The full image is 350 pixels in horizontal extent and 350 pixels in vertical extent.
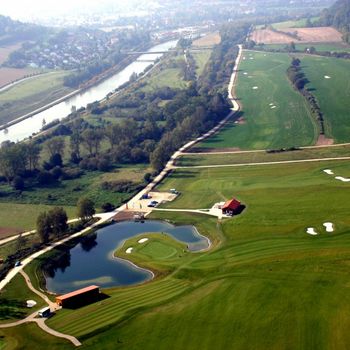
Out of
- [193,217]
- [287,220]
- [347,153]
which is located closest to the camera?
[287,220]

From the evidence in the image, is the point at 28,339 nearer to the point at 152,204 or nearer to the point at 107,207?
the point at 107,207

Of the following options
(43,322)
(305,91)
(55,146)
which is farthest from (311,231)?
(305,91)

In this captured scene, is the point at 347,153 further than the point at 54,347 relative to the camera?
Yes

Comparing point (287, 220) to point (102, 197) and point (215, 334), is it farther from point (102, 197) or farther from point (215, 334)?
point (102, 197)

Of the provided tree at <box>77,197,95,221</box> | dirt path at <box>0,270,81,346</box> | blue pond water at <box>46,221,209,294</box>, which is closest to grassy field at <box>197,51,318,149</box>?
tree at <box>77,197,95,221</box>

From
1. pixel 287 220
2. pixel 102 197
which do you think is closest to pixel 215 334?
pixel 287 220
